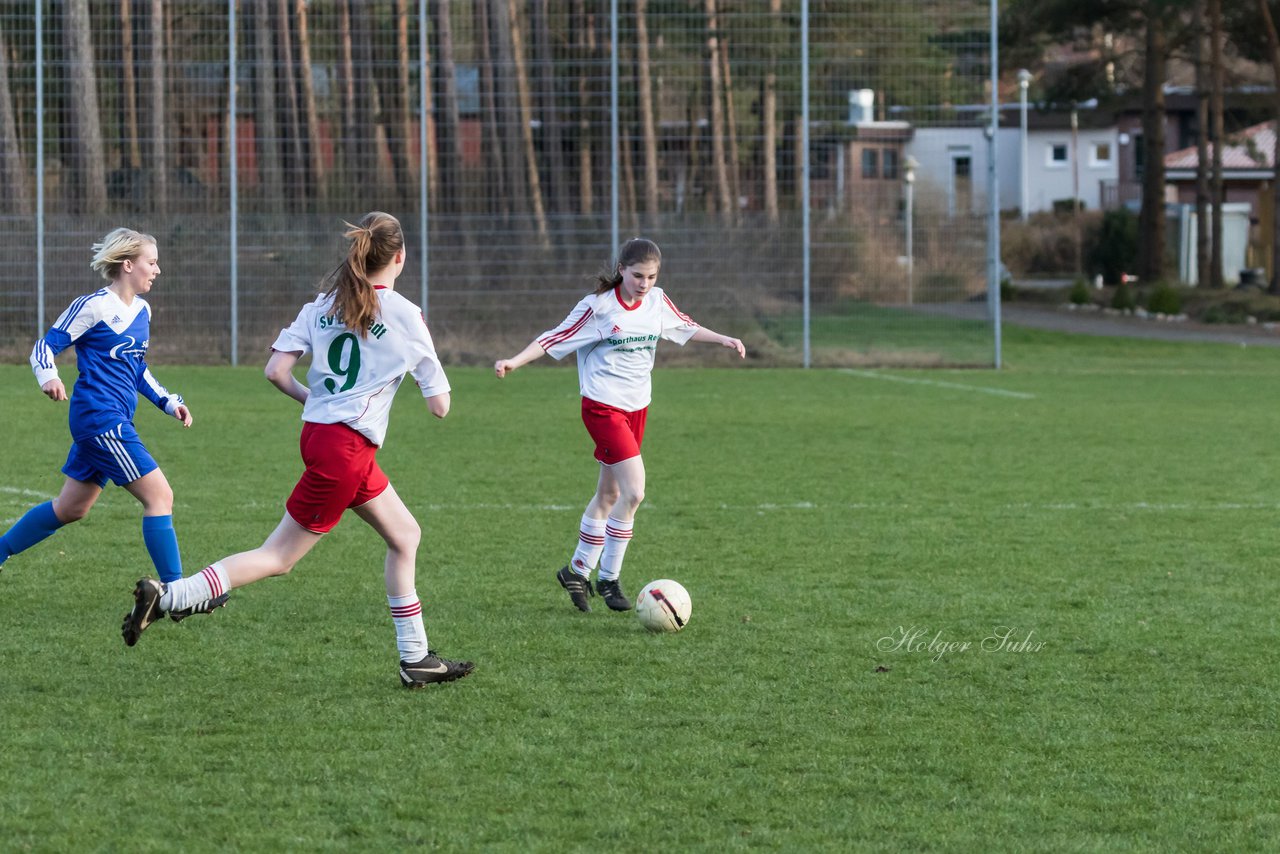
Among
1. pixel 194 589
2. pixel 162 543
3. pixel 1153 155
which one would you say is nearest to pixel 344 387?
pixel 194 589

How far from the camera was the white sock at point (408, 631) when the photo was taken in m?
5.41

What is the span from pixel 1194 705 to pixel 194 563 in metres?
4.61

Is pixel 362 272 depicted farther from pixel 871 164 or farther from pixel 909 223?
pixel 909 223

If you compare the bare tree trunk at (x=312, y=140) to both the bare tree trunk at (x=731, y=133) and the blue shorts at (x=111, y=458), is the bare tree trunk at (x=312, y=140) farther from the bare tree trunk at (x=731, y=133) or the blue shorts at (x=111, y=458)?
the blue shorts at (x=111, y=458)

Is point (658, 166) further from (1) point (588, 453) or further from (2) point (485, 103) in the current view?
(1) point (588, 453)

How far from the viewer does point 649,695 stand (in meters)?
5.36

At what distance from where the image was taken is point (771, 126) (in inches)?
853

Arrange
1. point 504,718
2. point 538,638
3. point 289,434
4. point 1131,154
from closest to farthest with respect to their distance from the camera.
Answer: point 504,718 → point 538,638 → point 289,434 → point 1131,154

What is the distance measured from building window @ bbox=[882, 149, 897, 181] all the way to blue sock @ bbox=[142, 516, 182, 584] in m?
16.0

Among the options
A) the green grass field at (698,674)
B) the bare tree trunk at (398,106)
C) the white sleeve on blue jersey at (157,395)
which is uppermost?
the bare tree trunk at (398,106)

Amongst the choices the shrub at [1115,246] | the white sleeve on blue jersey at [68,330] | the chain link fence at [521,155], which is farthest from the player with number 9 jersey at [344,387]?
the shrub at [1115,246]

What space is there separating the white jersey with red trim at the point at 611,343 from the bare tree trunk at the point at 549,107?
576 inches

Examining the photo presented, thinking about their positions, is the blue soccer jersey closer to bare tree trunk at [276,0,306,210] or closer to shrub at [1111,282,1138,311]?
bare tree trunk at [276,0,306,210]

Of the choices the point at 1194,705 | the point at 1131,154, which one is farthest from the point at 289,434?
the point at 1131,154
